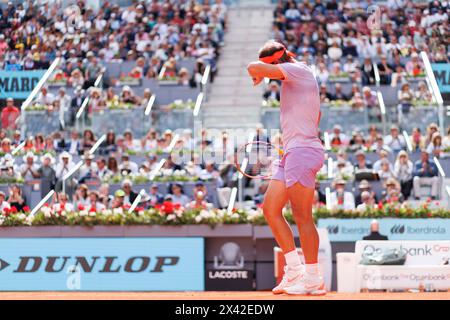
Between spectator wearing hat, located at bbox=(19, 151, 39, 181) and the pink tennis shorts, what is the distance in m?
11.2

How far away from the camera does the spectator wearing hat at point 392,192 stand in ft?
56.1

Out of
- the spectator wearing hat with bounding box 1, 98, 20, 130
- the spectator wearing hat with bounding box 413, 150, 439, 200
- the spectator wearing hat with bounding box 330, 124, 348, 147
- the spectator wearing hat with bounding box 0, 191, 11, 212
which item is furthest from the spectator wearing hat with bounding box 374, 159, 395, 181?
the spectator wearing hat with bounding box 1, 98, 20, 130

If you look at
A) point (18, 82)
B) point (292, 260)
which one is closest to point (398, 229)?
point (292, 260)

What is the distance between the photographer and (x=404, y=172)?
18250 mm

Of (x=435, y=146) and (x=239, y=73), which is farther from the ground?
(x=239, y=73)

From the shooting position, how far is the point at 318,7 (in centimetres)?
2636

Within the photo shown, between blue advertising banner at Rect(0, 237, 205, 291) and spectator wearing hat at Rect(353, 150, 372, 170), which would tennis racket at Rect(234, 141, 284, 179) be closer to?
blue advertising banner at Rect(0, 237, 205, 291)

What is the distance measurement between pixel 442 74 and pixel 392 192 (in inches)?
230

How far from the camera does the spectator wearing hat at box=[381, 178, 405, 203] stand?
17.1 m

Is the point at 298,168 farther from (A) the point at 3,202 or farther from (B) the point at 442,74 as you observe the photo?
(B) the point at 442,74

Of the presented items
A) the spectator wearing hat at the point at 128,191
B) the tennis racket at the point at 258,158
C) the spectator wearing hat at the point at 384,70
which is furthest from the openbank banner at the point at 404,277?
the spectator wearing hat at the point at 384,70

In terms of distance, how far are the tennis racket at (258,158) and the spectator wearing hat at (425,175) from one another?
129 inches
